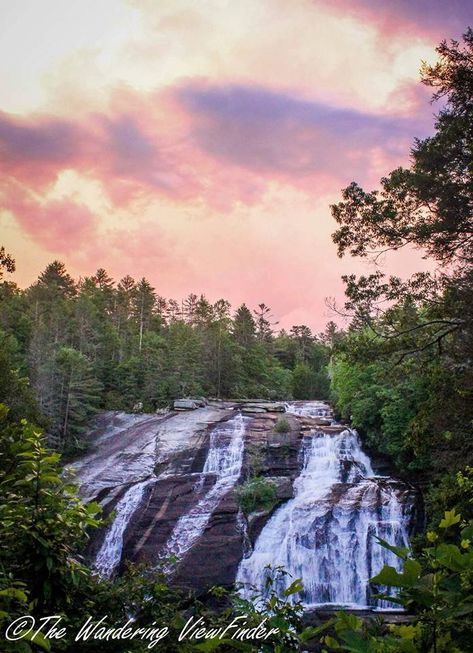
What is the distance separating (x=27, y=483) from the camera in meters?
3.21

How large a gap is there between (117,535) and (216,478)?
6.11 metres

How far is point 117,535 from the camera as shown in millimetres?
20969

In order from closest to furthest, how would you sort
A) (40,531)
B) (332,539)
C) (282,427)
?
(40,531)
(332,539)
(282,427)

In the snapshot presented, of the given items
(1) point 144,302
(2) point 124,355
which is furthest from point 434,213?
(1) point 144,302

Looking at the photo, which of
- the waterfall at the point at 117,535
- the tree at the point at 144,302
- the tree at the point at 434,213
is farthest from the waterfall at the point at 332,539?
the tree at the point at 144,302

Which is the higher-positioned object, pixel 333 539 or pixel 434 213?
pixel 434 213

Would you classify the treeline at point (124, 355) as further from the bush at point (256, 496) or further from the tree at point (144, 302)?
the bush at point (256, 496)

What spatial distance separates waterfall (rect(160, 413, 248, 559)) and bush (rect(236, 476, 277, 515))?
1.31m

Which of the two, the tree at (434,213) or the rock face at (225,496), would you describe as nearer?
the tree at (434,213)

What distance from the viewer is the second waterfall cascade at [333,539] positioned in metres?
17.4

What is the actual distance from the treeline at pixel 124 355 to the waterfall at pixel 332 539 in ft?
46.5

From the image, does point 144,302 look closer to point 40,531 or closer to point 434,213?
point 434,213

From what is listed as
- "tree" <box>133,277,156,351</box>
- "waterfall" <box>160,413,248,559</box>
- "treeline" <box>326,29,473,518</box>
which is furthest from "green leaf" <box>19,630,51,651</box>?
"tree" <box>133,277,156,351</box>

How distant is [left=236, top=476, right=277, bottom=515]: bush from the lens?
21484 millimetres
